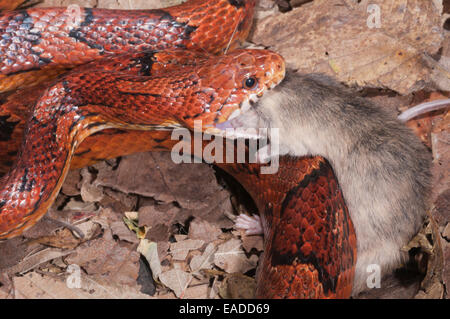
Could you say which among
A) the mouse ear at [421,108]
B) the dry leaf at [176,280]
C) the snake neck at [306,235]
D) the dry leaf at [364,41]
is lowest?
the dry leaf at [176,280]

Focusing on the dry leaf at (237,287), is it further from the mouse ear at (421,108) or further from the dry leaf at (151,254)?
the mouse ear at (421,108)

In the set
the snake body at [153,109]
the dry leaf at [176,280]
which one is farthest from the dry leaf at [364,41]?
the dry leaf at [176,280]

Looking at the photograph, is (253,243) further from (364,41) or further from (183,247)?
(364,41)

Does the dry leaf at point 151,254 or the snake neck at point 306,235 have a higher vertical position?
the snake neck at point 306,235

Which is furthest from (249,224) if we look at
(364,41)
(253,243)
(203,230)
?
(364,41)

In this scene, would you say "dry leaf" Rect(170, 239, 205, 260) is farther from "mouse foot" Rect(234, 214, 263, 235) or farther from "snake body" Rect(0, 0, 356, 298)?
"snake body" Rect(0, 0, 356, 298)

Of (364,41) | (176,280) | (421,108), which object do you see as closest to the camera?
(176,280)
